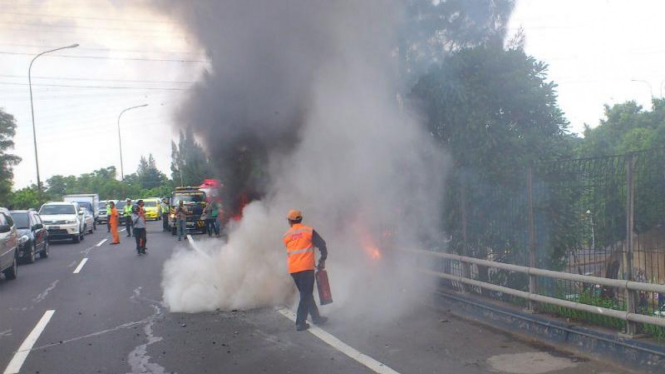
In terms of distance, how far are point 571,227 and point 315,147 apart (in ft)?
16.1

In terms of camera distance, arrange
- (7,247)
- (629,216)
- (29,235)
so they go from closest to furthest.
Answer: (629,216), (7,247), (29,235)

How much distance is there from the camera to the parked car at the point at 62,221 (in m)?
26.0

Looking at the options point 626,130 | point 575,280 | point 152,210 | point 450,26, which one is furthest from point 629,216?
point 152,210

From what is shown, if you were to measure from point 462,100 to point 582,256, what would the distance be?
291cm

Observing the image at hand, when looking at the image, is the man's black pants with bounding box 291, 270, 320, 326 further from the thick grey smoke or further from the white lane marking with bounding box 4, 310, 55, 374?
the white lane marking with bounding box 4, 310, 55, 374

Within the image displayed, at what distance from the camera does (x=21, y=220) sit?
1902 cm

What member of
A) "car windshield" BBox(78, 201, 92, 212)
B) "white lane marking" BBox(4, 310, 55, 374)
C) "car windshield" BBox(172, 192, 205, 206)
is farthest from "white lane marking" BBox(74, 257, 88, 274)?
"car windshield" BBox(78, 201, 92, 212)

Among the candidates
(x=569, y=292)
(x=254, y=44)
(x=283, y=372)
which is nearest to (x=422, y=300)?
(x=569, y=292)

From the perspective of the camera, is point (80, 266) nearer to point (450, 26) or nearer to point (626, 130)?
point (450, 26)

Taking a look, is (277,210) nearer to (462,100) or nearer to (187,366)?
(462,100)

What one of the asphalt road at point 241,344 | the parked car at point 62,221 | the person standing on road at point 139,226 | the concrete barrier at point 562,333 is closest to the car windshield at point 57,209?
the parked car at point 62,221

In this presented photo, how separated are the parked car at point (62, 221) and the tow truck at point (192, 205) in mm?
4099

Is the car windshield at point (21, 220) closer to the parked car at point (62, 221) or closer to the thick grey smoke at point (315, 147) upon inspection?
the parked car at point (62, 221)

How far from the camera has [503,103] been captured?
972 cm
